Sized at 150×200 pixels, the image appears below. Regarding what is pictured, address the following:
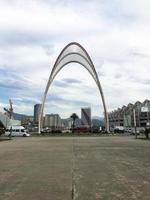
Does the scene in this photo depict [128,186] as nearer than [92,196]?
No

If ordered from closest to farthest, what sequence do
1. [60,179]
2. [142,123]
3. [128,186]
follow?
1. [128,186]
2. [60,179]
3. [142,123]

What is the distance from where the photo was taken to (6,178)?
1051 centimetres

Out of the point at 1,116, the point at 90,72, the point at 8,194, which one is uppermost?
the point at 90,72

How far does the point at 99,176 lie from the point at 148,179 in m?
1.53

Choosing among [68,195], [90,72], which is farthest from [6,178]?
[90,72]

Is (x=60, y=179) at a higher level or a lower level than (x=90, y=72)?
lower

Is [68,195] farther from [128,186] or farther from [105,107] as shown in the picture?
[105,107]

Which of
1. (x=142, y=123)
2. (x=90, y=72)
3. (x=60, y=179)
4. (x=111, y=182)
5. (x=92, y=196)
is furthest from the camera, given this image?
(x=142, y=123)

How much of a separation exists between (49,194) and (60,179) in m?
2.35

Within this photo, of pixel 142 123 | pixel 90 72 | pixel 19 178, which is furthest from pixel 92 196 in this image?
pixel 142 123

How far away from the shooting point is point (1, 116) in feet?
313

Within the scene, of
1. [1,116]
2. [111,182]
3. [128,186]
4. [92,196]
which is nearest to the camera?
[92,196]

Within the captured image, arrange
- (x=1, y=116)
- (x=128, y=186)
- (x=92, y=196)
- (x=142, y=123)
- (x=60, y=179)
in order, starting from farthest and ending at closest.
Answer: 1. (x=142, y=123)
2. (x=1, y=116)
3. (x=60, y=179)
4. (x=128, y=186)
5. (x=92, y=196)

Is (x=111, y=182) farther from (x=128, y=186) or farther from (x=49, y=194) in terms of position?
(x=49, y=194)
